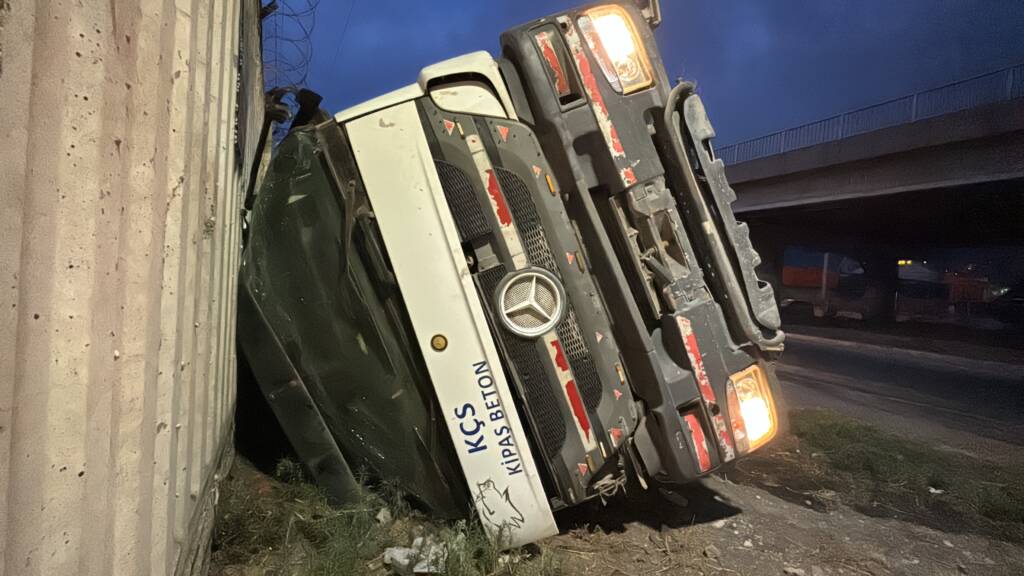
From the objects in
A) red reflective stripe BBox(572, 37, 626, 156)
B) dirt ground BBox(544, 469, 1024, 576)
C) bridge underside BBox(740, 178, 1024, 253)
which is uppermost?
red reflective stripe BBox(572, 37, 626, 156)

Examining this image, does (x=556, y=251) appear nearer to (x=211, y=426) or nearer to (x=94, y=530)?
(x=211, y=426)

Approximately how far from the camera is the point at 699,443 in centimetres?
255

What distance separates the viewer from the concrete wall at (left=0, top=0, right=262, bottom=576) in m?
0.92

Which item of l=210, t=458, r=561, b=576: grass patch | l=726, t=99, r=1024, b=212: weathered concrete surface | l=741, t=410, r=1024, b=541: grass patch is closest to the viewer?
l=210, t=458, r=561, b=576: grass patch

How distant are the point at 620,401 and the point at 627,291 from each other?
49 centimetres

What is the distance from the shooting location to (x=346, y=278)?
2523mm

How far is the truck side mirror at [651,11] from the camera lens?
2.91 metres

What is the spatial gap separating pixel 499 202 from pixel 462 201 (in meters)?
0.16

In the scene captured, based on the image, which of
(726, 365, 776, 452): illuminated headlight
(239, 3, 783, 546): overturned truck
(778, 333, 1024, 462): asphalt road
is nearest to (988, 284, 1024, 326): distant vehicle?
(778, 333, 1024, 462): asphalt road

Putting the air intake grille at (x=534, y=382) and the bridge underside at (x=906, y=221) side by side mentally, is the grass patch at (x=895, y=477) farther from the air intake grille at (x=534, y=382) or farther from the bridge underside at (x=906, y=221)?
the bridge underside at (x=906, y=221)

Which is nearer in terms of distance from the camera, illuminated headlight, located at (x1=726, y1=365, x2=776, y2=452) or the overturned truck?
the overturned truck

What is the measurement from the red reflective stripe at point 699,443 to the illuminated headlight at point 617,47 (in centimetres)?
155

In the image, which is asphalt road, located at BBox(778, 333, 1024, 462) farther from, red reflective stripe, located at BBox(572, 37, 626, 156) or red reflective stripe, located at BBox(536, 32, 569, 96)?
red reflective stripe, located at BBox(536, 32, 569, 96)

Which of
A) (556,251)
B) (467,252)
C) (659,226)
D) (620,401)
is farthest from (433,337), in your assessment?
(659,226)
